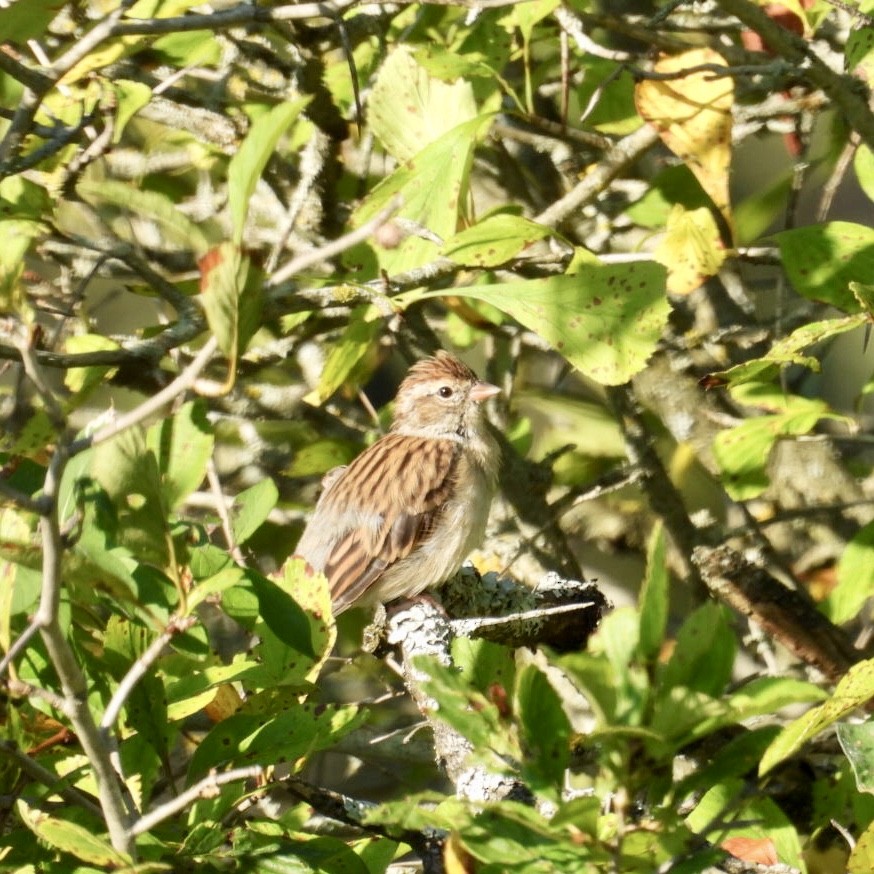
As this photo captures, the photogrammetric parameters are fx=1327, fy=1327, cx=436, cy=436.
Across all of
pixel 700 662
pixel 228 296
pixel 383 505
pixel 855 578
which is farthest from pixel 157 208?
pixel 383 505

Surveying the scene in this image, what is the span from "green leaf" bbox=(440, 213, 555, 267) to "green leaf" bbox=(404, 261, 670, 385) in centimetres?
7

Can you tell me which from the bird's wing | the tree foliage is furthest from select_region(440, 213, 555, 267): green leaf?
the bird's wing

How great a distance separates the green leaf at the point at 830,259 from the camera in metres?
2.62

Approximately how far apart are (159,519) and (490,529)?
2685 mm

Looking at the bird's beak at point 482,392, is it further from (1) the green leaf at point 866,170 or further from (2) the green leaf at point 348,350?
(1) the green leaf at point 866,170

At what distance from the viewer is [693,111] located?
3.08 meters

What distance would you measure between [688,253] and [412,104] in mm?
703

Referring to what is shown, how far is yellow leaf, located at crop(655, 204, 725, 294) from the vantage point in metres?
2.91

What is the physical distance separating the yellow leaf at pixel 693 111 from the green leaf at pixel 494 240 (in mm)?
670

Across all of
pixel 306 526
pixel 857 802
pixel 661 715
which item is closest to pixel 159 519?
pixel 661 715

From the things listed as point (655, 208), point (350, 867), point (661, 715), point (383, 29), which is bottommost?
point (350, 867)

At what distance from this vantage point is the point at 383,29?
3.67 m

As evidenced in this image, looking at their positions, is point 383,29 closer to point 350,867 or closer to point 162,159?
point 162,159

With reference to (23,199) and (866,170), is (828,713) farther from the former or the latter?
(23,199)
